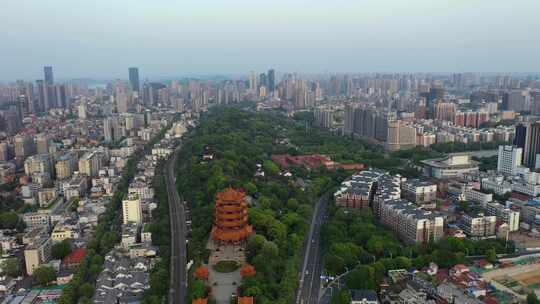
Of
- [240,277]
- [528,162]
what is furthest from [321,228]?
[528,162]

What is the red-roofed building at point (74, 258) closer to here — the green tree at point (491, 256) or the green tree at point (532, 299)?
the green tree at point (491, 256)

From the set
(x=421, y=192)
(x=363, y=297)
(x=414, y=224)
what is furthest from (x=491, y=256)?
(x=421, y=192)

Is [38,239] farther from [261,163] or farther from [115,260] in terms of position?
[261,163]

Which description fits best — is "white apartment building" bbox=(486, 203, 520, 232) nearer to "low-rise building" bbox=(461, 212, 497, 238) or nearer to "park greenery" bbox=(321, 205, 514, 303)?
"low-rise building" bbox=(461, 212, 497, 238)

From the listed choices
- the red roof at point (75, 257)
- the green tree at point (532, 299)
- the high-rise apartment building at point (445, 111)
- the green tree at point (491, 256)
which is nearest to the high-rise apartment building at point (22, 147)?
the red roof at point (75, 257)

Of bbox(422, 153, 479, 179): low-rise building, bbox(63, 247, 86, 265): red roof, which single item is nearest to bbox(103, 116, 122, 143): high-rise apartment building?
bbox(63, 247, 86, 265): red roof

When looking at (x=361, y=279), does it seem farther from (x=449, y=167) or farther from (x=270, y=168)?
(x=449, y=167)
